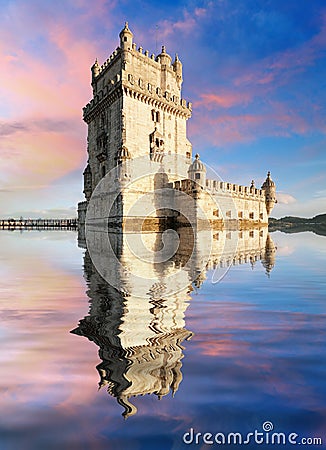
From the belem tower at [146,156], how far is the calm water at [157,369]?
22.5 m

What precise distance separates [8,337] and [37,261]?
343 inches

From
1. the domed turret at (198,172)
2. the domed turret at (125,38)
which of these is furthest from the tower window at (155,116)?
→ the domed turret at (198,172)

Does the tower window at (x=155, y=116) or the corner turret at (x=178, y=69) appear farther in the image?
the corner turret at (x=178, y=69)

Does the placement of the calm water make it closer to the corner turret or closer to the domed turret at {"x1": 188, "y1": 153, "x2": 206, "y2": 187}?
the domed turret at {"x1": 188, "y1": 153, "x2": 206, "y2": 187}

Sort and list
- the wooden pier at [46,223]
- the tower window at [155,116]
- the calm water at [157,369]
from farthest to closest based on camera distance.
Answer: the wooden pier at [46,223], the tower window at [155,116], the calm water at [157,369]

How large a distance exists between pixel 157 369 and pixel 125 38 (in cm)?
3440

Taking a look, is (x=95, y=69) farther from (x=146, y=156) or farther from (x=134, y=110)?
(x=146, y=156)

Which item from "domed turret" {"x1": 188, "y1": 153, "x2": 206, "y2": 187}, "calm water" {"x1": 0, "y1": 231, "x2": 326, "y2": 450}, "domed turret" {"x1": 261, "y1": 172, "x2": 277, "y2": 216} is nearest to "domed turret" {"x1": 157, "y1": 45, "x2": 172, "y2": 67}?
"domed turret" {"x1": 188, "y1": 153, "x2": 206, "y2": 187}

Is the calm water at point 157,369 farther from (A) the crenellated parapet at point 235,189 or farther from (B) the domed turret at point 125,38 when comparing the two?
(B) the domed turret at point 125,38

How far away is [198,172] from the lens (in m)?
28.8

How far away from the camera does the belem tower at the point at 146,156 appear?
1144 inches

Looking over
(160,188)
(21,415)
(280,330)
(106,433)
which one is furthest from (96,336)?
(160,188)

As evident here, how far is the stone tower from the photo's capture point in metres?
30.1

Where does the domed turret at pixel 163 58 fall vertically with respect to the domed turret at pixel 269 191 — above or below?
above
